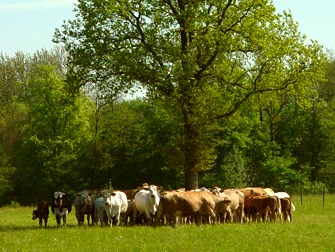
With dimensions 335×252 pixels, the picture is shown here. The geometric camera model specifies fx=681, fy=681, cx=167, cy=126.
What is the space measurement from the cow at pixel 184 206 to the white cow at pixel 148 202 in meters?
1.20

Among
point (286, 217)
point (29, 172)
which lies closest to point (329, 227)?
point (286, 217)

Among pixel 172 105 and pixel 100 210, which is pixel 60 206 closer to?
pixel 100 210

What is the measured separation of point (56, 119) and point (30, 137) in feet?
12.4

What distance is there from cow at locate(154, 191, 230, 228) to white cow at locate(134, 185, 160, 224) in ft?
3.93

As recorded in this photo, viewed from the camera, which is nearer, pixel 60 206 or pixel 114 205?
pixel 114 205

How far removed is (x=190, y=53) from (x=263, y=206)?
8580 millimetres

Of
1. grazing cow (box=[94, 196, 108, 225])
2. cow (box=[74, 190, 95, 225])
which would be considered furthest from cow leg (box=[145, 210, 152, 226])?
cow (box=[74, 190, 95, 225])

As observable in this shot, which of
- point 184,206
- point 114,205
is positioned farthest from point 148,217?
point 184,206

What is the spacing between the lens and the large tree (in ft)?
109

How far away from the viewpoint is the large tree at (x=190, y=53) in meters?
33.2

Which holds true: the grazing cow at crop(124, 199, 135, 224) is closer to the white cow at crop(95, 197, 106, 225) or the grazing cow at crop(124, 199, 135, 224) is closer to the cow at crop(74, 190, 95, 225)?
the cow at crop(74, 190, 95, 225)

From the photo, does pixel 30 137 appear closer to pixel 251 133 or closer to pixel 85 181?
pixel 85 181

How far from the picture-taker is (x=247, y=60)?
3647 centimetres

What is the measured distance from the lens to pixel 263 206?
3086 centimetres
